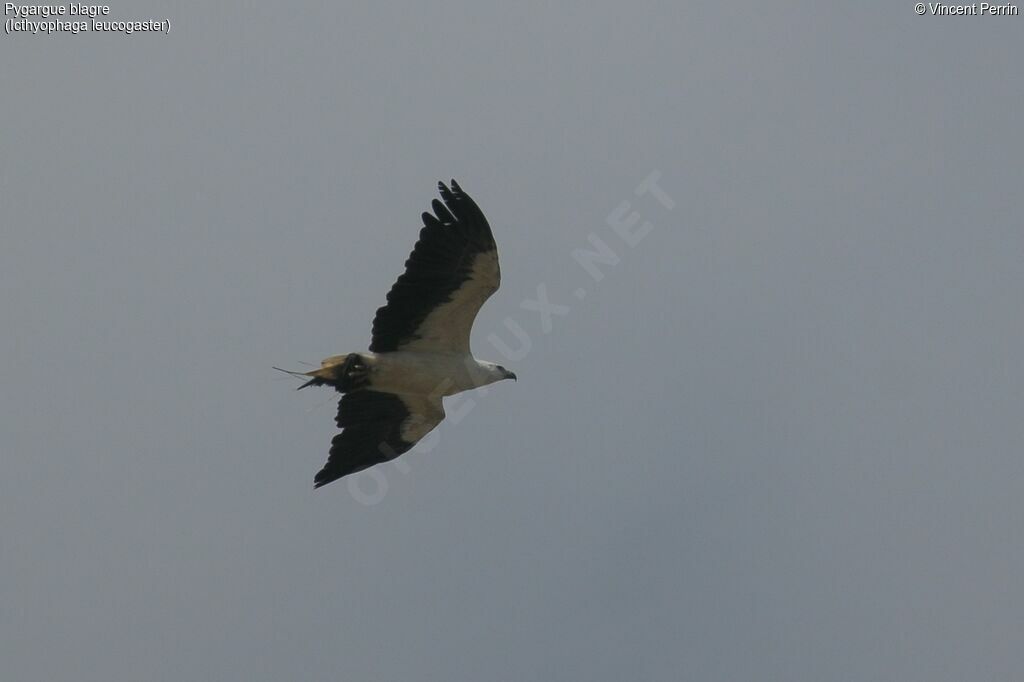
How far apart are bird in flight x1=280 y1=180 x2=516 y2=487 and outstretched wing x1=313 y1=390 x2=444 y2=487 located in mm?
16

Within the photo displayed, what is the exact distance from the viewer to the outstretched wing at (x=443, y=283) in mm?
26578

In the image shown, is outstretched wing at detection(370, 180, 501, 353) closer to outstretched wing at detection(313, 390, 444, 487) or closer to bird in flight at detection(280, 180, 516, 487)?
bird in flight at detection(280, 180, 516, 487)

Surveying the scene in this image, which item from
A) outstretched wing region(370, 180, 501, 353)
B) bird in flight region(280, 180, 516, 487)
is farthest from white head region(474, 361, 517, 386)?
outstretched wing region(370, 180, 501, 353)

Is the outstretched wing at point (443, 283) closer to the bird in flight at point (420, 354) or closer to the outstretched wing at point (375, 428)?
the bird in flight at point (420, 354)

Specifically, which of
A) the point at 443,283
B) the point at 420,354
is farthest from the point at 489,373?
the point at 443,283

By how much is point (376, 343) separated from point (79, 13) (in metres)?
12.3

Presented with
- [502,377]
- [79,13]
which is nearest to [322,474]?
[502,377]

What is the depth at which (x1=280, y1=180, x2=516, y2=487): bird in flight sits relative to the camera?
2664 cm

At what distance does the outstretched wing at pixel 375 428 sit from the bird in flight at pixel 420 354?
16 millimetres

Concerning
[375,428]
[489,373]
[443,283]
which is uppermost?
[443,283]

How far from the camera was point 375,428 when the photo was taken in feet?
92.8

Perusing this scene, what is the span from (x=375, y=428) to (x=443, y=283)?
113 inches

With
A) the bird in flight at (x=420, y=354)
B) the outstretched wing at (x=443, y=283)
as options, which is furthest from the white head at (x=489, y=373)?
the outstretched wing at (x=443, y=283)

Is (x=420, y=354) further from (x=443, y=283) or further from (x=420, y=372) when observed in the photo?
(x=443, y=283)
